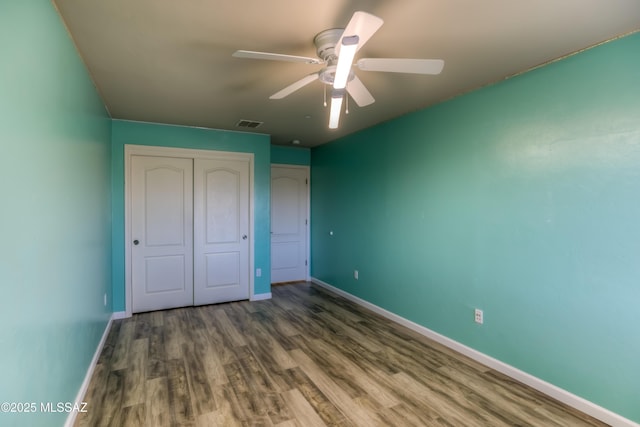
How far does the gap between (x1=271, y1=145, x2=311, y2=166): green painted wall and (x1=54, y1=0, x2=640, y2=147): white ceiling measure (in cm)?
241

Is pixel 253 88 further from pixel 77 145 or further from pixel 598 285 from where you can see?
pixel 598 285

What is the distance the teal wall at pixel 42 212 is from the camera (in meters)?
1.15

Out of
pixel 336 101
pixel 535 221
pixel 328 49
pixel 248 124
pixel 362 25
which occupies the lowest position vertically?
pixel 535 221

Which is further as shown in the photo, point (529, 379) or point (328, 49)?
point (529, 379)

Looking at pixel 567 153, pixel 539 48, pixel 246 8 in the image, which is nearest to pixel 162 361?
pixel 246 8

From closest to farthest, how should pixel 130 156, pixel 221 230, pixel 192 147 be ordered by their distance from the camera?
pixel 130 156, pixel 192 147, pixel 221 230

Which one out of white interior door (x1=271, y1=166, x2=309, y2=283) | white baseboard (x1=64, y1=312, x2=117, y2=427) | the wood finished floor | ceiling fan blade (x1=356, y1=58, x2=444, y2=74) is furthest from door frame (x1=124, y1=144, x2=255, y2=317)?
ceiling fan blade (x1=356, y1=58, x2=444, y2=74)

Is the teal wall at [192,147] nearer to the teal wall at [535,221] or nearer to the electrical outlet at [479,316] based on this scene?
the teal wall at [535,221]

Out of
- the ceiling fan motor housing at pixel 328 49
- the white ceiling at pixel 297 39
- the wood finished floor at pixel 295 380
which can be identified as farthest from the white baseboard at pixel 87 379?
the ceiling fan motor housing at pixel 328 49

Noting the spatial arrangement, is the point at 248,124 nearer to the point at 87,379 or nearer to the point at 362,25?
the point at 362,25

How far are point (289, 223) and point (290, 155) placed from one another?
1.22 metres

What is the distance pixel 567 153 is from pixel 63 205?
3273mm

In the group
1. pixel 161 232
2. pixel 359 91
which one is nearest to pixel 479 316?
pixel 359 91

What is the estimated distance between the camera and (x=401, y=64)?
1717 millimetres
